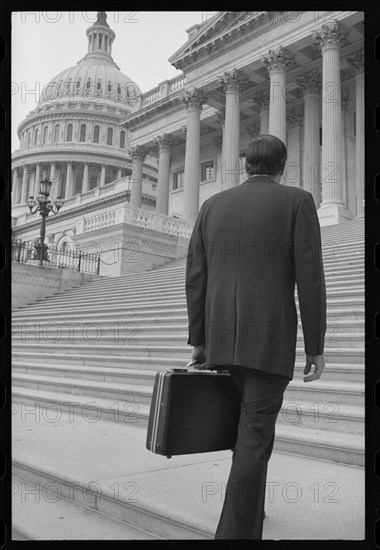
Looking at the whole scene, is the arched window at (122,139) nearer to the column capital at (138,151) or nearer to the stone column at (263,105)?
the column capital at (138,151)

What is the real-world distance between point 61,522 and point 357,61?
25144 millimetres

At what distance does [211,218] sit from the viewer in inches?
120

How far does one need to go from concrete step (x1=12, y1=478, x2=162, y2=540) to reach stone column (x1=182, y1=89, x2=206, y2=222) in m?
26.1

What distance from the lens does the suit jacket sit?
9.07ft

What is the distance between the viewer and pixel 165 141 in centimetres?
3725

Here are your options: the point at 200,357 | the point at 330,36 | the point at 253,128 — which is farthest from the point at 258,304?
the point at 253,128

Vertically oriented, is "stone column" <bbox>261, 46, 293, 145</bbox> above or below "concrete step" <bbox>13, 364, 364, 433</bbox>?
above

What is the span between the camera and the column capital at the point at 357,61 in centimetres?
2447

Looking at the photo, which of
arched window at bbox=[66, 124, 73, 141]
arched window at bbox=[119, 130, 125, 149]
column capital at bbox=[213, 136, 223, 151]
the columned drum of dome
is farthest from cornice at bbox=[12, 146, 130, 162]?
column capital at bbox=[213, 136, 223, 151]

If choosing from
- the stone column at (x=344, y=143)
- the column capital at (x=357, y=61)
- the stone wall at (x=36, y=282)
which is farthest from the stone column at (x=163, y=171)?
the stone wall at (x=36, y=282)

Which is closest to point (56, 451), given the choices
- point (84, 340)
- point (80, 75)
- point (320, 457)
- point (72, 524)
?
point (72, 524)

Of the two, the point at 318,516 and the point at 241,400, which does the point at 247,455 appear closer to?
the point at 241,400

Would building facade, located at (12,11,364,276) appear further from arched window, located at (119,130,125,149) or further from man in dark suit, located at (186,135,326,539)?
arched window, located at (119,130,125,149)

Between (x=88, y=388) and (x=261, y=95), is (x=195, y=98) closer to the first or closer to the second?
(x=261, y=95)
